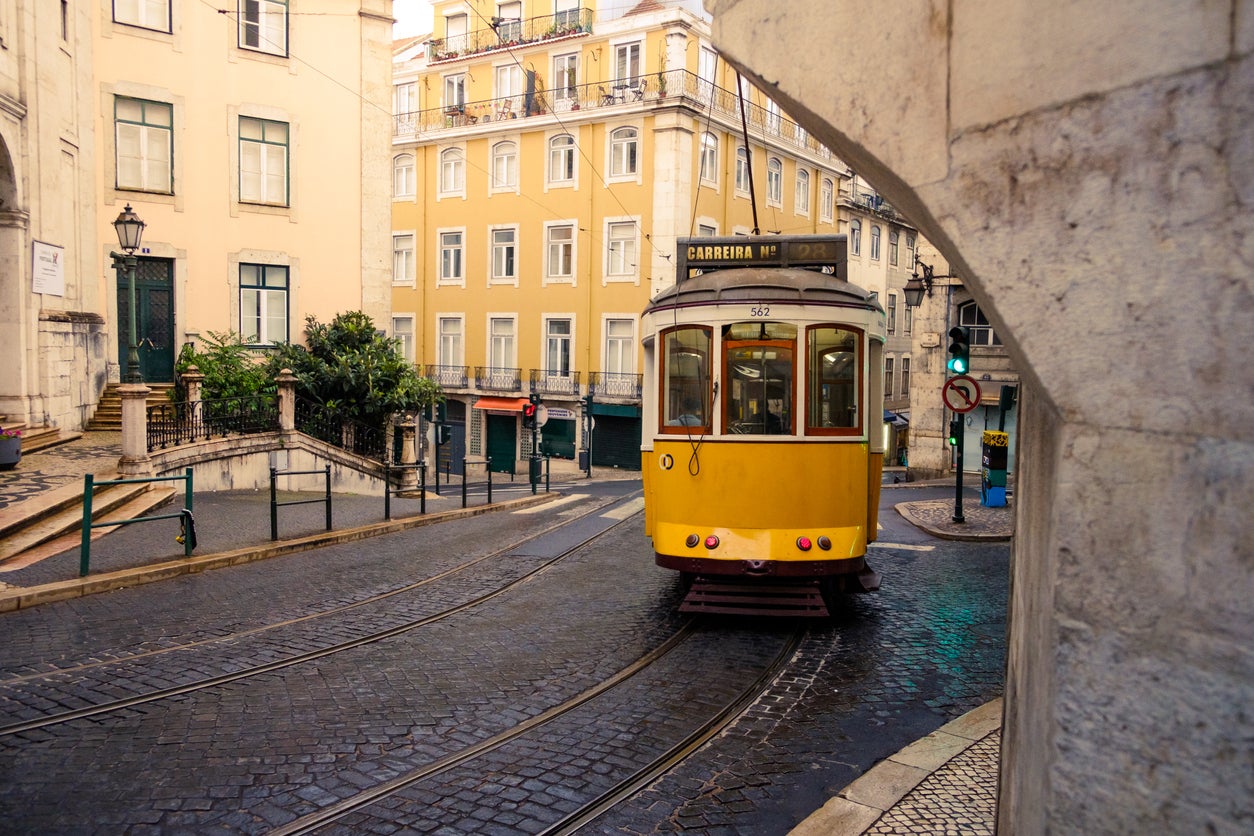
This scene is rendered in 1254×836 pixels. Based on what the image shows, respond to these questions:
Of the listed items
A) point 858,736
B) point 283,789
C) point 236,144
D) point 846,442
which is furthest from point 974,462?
point 283,789

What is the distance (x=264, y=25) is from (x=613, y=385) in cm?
1842

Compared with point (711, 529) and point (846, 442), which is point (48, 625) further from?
point (846, 442)

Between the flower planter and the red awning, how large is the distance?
24.8 meters

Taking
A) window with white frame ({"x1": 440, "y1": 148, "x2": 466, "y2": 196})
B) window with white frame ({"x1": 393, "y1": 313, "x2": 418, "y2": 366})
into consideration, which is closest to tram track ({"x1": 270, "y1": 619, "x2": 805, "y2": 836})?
window with white frame ({"x1": 440, "y1": 148, "x2": 466, "y2": 196})

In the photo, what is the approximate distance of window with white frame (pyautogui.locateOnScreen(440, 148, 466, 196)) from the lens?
40.5 m

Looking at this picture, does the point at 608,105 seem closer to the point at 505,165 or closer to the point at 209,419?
the point at 505,165

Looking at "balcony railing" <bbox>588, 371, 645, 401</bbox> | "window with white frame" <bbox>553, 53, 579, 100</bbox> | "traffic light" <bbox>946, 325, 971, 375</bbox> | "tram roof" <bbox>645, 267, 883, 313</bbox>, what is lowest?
"balcony railing" <bbox>588, 371, 645, 401</bbox>

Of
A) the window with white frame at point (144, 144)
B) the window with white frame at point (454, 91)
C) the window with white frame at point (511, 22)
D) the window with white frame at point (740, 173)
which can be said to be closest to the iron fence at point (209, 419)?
the window with white frame at point (144, 144)

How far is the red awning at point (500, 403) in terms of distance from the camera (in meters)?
39.1

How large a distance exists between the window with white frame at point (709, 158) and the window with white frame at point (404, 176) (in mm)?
13341

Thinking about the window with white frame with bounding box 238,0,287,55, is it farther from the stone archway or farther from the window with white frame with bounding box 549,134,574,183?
the stone archway

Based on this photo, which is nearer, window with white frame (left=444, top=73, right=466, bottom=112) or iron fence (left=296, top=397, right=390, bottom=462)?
iron fence (left=296, top=397, right=390, bottom=462)

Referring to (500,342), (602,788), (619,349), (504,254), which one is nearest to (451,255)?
(504,254)

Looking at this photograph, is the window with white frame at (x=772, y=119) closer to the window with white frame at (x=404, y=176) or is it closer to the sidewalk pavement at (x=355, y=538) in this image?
the window with white frame at (x=404, y=176)
